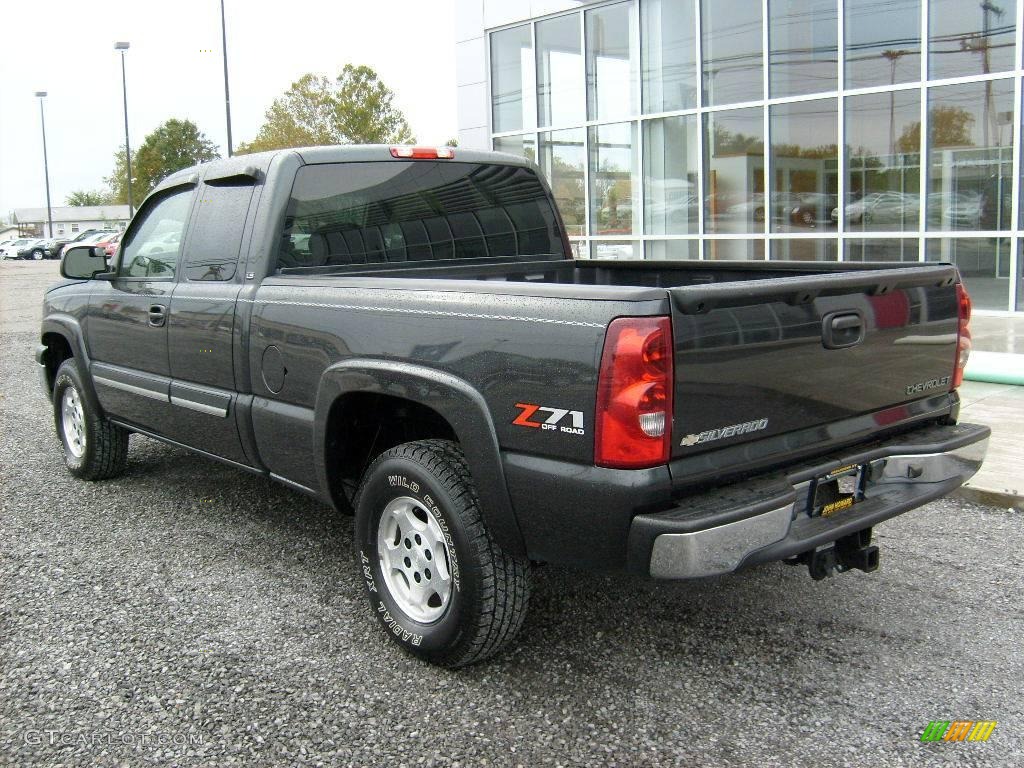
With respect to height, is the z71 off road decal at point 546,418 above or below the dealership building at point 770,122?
below

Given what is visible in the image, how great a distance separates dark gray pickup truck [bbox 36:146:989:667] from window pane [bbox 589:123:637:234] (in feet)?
37.7

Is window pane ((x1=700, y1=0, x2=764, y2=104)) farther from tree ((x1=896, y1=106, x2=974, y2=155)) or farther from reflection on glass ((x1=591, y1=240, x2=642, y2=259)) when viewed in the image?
reflection on glass ((x1=591, y1=240, x2=642, y2=259))

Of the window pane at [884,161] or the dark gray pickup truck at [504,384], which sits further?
the window pane at [884,161]

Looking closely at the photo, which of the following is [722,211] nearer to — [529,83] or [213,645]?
[529,83]

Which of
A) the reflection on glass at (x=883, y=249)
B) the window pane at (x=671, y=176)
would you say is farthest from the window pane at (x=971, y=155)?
the window pane at (x=671, y=176)

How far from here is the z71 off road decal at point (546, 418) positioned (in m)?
2.89

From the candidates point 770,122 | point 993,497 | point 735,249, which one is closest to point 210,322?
point 993,497

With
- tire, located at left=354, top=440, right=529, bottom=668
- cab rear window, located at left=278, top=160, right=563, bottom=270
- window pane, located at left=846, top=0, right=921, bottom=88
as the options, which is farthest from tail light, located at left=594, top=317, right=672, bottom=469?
window pane, located at left=846, top=0, right=921, bottom=88

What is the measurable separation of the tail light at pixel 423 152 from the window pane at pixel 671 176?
432 inches

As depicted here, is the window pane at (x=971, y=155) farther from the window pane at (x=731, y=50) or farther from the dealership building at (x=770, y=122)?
the window pane at (x=731, y=50)

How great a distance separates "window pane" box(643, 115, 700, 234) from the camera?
15.2m

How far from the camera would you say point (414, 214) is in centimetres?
465

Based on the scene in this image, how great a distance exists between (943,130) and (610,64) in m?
5.91

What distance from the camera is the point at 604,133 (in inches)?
651
